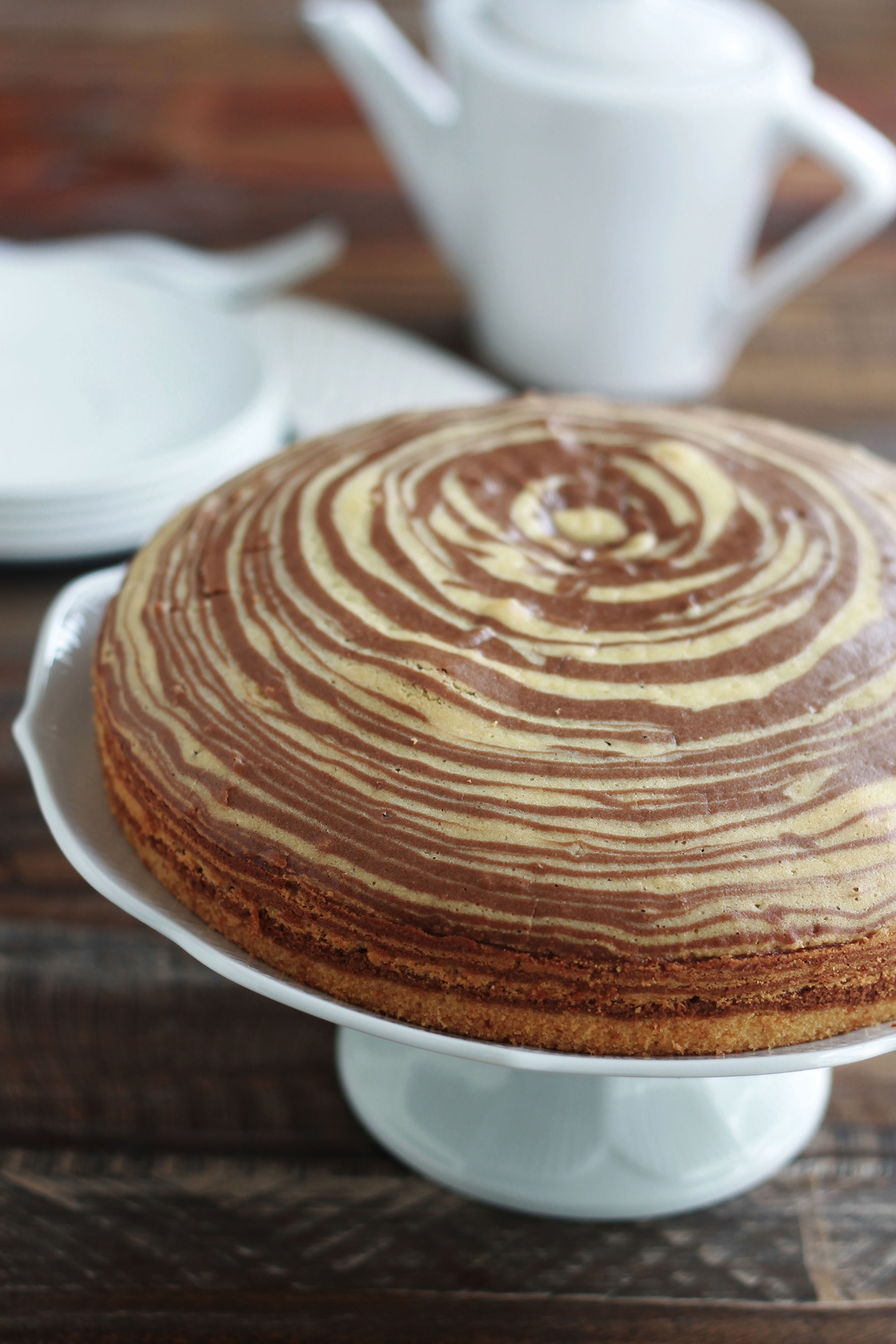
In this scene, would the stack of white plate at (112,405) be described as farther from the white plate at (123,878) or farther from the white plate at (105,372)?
the white plate at (123,878)

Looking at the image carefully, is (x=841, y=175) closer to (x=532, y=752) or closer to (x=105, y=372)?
(x=105, y=372)

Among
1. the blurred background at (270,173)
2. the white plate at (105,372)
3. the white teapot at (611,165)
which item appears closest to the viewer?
the white plate at (105,372)

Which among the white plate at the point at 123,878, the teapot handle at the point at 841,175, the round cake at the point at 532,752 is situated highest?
the teapot handle at the point at 841,175

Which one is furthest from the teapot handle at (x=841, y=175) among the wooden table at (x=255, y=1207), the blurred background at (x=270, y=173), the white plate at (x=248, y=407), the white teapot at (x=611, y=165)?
the wooden table at (x=255, y=1207)

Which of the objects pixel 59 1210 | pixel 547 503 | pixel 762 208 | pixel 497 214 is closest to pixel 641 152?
pixel 497 214

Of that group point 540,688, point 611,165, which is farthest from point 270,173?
point 540,688

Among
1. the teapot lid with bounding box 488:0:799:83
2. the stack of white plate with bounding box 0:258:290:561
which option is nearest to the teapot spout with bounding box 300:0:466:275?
Answer: the teapot lid with bounding box 488:0:799:83

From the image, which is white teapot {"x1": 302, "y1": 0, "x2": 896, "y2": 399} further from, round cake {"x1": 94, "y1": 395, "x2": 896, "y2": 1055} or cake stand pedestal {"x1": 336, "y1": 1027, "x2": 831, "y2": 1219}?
cake stand pedestal {"x1": 336, "y1": 1027, "x2": 831, "y2": 1219}
